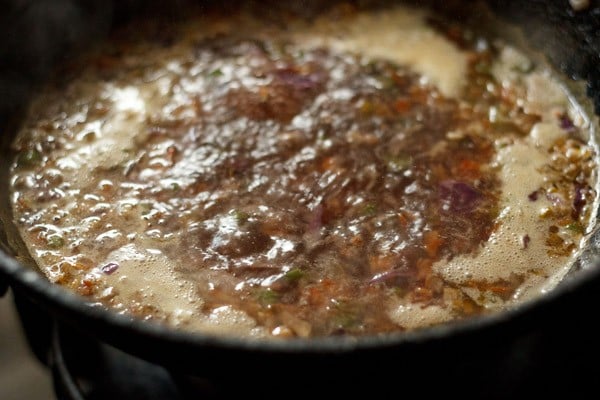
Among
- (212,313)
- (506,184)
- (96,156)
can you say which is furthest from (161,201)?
(506,184)

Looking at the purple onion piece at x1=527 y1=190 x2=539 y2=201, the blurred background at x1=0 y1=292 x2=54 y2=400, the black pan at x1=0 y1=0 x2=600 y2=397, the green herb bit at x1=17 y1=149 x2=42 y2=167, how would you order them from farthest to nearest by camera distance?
the blurred background at x1=0 y1=292 x2=54 y2=400, the green herb bit at x1=17 y1=149 x2=42 y2=167, the purple onion piece at x1=527 y1=190 x2=539 y2=201, the black pan at x1=0 y1=0 x2=600 y2=397

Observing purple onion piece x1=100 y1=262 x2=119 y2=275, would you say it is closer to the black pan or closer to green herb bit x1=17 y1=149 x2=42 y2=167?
the black pan

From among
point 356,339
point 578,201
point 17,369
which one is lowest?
point 17,369

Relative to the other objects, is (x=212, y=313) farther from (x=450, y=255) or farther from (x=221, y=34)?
(x=221, y=34)

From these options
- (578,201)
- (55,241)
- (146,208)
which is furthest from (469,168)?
(55,241)

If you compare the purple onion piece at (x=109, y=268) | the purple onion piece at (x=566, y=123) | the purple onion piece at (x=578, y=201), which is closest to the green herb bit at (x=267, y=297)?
the purple onion piece at (x=109, y=268)

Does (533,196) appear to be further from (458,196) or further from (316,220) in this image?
(316,220)

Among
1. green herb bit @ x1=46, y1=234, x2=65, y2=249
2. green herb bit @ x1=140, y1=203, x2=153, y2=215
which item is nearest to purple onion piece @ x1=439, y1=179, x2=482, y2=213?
green herb bit @ x1=140, y1=203, x2=153, y2=215
